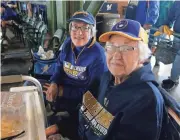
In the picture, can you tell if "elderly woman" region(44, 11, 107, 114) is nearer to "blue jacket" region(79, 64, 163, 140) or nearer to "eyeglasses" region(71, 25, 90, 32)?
"eyeglasses" region(71, 25, 90, 32)

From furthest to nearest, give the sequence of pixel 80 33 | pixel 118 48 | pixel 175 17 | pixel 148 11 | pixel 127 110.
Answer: pixel 148 11, pixel 175 17, pixel 80 33, pixel 118 48, pixel 127 110

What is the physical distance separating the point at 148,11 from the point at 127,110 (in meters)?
3.42

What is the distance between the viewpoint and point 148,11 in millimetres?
4031

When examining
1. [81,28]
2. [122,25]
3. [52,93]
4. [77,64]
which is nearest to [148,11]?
[81,28]

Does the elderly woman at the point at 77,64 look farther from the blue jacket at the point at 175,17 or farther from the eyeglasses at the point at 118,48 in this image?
the blue jacket at the point at 175,17

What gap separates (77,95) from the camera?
182 cm

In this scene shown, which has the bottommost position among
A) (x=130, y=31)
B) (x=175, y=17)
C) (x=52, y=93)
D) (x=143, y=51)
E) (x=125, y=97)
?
(x=52, y=93)

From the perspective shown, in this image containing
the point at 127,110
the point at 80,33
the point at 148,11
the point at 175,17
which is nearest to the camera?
the point at 127,110

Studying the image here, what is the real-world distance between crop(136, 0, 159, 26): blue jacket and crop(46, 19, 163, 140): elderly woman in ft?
10.3

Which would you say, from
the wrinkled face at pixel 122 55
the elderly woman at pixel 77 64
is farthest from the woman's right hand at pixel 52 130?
the wrinkled face at pixel 122 55

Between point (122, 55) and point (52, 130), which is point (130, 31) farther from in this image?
point (52, 130)

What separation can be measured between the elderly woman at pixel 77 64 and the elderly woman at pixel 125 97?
1.46 feet

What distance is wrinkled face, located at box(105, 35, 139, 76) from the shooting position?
1104 millimetres

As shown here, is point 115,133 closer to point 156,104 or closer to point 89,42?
point 156,104
